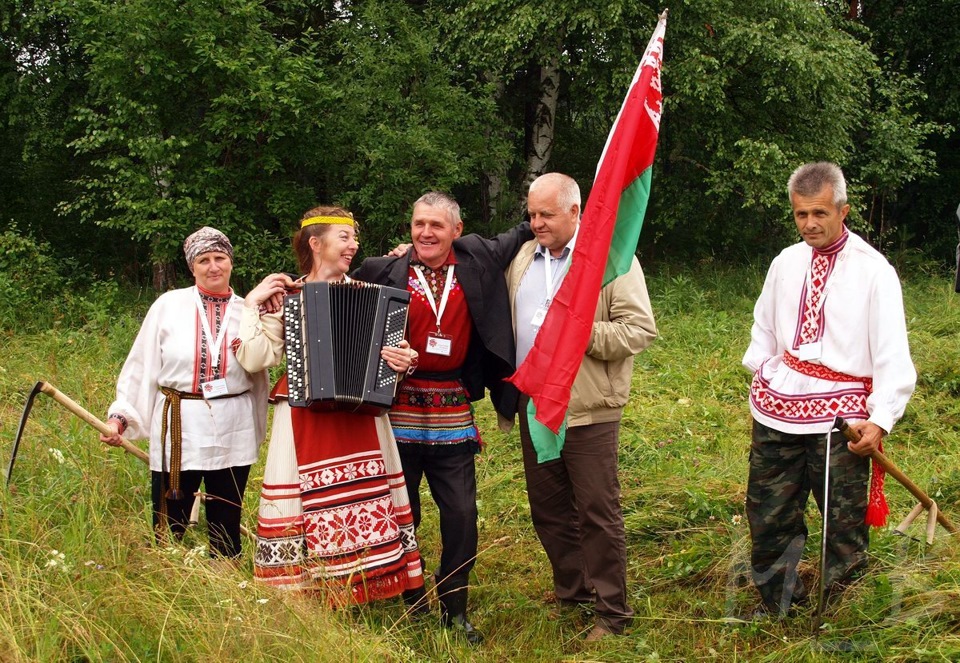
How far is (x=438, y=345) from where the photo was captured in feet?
13.9

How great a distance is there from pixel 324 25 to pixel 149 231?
5118 mm

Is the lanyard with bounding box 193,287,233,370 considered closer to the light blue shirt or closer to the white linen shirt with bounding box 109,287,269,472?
the white linen shirt with bounding box 109,287,269,472

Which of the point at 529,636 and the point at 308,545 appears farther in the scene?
the point at 529,636

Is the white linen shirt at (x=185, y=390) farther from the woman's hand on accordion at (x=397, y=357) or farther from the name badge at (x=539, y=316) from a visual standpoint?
the name badge at (x=539, y=316)

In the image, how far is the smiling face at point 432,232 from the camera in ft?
14.0

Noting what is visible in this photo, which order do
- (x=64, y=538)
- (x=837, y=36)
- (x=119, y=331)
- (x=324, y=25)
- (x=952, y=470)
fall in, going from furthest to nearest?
(x=324, y=25) < (x=837, y=36) < (x=119, y=331) < (x=952, y=470) < (x=64, y=538)

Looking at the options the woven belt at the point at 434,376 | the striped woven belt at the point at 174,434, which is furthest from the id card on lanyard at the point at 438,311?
the striped woven belt at the point at 174,434

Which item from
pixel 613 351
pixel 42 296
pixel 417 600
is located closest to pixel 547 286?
pixel 613 351

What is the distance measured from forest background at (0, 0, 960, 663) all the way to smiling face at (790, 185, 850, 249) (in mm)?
1465

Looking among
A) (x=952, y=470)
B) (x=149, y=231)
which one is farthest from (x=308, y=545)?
(x=149, y=231)

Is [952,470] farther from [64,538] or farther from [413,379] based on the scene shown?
[64,538]

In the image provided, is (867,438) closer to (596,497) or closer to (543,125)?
(596,497)

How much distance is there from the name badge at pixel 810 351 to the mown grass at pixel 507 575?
983 mm

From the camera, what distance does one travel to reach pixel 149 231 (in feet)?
35.3
